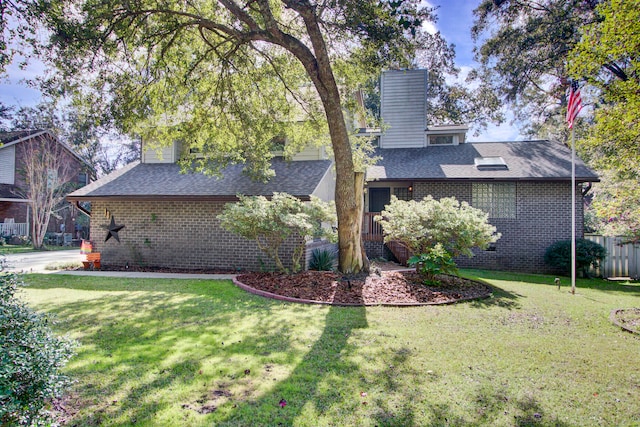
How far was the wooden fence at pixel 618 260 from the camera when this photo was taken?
44.2 feet

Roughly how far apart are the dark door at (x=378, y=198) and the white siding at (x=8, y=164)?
23.0 meters

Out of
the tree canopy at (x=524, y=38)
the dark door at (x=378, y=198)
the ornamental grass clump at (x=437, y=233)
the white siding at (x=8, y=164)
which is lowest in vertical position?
the ornamental grass clump at (x=437, y=233)

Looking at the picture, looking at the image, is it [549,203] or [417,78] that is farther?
[417,78]

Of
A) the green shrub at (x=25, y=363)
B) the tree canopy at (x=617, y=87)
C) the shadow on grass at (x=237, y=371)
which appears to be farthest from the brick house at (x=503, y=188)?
the green shrub at (x=25, y=363)

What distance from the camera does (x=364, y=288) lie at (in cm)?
838

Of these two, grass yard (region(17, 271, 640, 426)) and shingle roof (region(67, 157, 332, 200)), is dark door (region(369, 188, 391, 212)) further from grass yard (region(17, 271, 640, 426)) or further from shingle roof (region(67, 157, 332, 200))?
grass yard (region(17, 271, 640, 426))

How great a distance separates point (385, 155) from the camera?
17219 mm

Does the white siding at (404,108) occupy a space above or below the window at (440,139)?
above

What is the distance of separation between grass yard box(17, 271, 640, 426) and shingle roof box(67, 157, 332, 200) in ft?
16.3

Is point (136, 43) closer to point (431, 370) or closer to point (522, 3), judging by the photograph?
point (431, 370)

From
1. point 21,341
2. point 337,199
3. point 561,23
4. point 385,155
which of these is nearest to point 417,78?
point 385,155

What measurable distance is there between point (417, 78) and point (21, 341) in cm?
1898

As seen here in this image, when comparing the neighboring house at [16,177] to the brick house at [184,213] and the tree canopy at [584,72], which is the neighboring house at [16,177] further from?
the tree canopy at [584,72]

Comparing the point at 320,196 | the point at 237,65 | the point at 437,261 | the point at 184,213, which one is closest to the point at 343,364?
the point at 437,261
